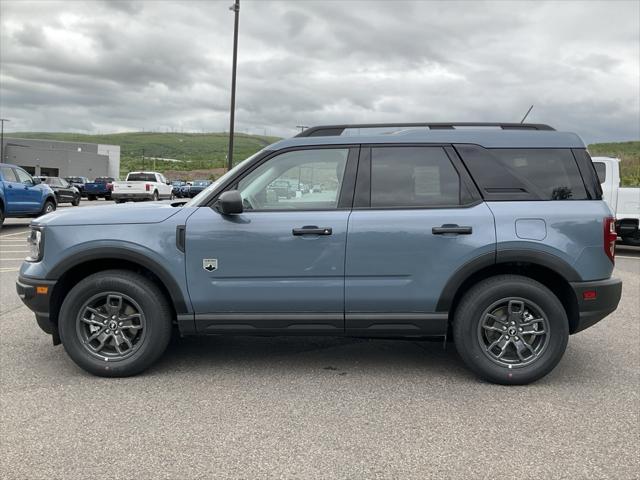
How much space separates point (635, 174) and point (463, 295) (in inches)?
1487

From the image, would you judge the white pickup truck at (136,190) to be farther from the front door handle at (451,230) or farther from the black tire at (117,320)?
the front door handle at (451,230)

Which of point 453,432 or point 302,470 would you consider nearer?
point 302,470

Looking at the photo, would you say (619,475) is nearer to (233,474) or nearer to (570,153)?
(233,474)

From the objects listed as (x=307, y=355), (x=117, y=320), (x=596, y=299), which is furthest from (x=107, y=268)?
(x=596, y=299)

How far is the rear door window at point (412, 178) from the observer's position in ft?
13.6

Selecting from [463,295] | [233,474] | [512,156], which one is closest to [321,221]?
[463,295]

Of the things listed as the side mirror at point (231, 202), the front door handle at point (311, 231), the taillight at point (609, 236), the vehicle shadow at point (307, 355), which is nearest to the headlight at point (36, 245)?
the vehicle shadow at point (307, 355)

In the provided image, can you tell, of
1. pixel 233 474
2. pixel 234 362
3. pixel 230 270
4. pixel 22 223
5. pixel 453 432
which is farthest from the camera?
pixel 22 223

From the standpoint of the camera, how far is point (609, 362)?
473cm

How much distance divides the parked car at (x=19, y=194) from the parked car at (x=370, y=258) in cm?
1203

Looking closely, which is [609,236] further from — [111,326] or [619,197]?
[619,197]

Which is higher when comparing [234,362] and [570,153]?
[570,153]

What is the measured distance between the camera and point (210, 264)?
405 centimetres

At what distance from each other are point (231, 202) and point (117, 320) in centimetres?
129
